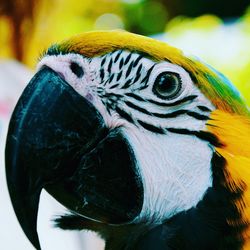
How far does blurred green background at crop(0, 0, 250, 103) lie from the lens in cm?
217

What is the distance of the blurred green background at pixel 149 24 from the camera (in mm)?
2174

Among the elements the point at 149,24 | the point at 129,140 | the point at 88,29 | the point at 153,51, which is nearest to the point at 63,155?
the point at 129,140

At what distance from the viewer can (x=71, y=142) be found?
0.69 meters

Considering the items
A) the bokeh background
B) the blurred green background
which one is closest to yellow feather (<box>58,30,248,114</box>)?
the bokeh background

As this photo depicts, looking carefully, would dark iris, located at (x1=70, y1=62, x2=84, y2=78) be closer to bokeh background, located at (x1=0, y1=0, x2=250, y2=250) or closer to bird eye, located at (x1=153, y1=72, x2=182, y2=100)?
bird eye, located at (x1=153, y1=72, x2=182, y2=100)

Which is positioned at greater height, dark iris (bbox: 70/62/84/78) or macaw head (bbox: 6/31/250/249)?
dark iris (bbox: 70/62/84/78)

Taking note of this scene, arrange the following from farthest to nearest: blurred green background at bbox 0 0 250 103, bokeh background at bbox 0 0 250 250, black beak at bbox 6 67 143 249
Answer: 1. blurred green background at bbox 0 0 250 103
2. bokeh background at bbox 0 0 250 250
3. black beak at bbox 6 67 143 249

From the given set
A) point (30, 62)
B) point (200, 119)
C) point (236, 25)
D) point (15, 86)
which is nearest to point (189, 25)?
point (236, 25)

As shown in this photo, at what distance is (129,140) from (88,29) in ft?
6.48

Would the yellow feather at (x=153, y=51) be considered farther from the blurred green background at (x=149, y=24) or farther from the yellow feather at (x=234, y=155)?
the blurred green background at (x=149, y=24)

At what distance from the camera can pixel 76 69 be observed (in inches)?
27.7

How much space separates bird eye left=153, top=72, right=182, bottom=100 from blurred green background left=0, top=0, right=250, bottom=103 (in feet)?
3.02

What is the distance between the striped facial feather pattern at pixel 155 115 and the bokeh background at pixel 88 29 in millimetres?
412

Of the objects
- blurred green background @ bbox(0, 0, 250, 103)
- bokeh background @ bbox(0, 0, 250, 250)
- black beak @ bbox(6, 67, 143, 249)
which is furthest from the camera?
blurred green background @ bbox(0, 0, 250, 103)
